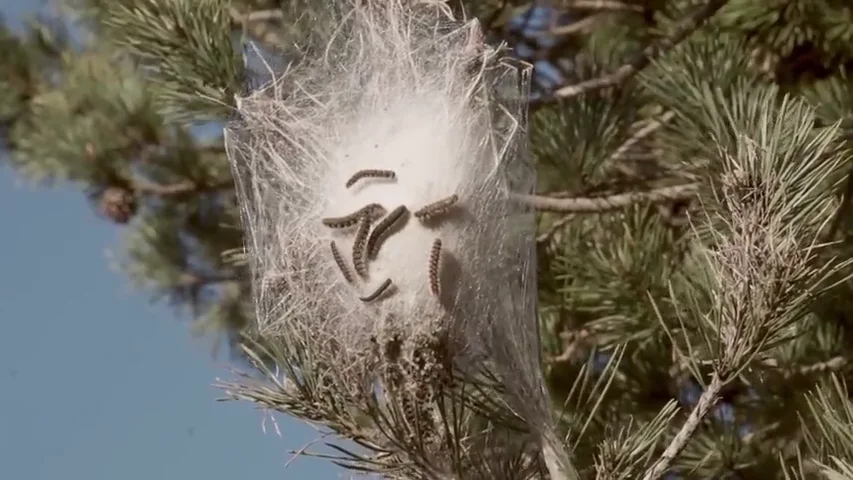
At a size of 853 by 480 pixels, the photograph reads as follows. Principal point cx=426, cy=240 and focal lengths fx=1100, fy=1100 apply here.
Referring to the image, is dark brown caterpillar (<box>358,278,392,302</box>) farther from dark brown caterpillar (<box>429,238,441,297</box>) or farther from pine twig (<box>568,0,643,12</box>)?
pine twig (<box>568,0,643,12</box>)

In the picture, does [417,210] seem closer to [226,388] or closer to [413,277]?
[413,277]

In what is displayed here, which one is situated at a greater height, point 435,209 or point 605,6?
point 605,6

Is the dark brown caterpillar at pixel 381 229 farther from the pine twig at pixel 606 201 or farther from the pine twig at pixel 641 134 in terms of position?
the pine twig at pixel 641 134

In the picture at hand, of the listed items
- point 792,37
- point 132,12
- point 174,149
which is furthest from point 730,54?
point 174,149

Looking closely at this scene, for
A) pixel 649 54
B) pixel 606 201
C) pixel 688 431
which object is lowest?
pixel 688 431

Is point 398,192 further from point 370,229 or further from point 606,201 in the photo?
point 606,201

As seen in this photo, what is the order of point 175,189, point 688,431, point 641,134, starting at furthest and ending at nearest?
point 175,189
point 641,134
point 688,431

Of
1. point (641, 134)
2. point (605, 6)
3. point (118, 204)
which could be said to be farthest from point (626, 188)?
point (118, 204)
